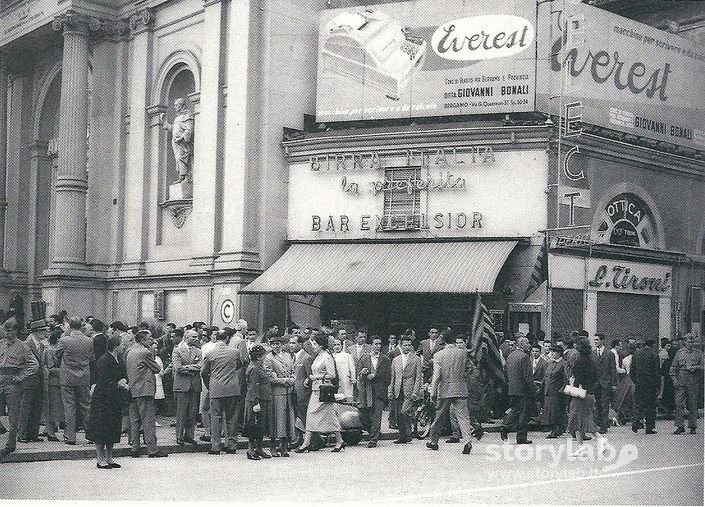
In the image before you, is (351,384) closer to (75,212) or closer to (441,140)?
(441,140)

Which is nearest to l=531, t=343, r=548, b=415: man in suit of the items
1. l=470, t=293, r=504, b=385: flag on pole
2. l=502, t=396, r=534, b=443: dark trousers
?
l=470, t=293, r=504, b=385: flag on pole

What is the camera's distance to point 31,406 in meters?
18.0

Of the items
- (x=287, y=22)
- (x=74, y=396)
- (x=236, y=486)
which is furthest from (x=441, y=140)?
(x=236, y=486)

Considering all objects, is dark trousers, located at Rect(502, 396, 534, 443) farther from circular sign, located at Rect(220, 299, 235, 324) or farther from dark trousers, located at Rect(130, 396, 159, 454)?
circular sign, located at Rect(220, 299, 235, 324)

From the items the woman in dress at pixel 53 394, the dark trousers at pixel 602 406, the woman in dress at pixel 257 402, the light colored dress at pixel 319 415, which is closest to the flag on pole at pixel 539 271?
the dark trousers at pixel 602 406

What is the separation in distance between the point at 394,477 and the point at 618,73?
1741 centimetres

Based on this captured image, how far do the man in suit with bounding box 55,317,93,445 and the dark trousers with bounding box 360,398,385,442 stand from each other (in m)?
5.25

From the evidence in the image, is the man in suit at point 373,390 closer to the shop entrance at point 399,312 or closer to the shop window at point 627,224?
the shop entrance at point 399,312

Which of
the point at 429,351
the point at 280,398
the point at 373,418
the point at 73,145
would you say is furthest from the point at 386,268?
the point at 73,145

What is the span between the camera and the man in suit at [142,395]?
16.7 metres

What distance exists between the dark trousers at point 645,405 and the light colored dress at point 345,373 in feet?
21.1

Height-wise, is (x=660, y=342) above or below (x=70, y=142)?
below

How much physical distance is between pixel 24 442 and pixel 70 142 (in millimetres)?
17982

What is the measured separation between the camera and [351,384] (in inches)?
754
